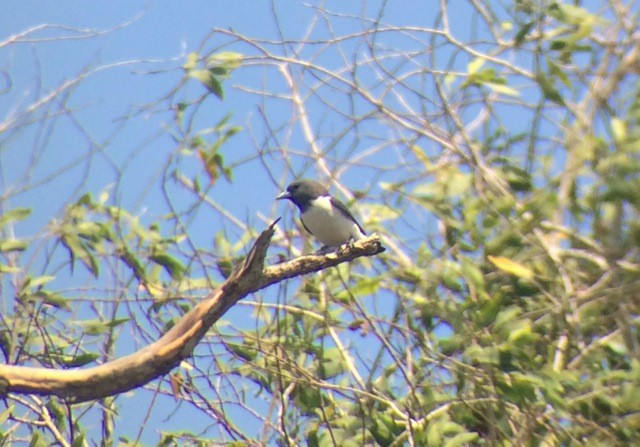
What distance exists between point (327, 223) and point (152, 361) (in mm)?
1917

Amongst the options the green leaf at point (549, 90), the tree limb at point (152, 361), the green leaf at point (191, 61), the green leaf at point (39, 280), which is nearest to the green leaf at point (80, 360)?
the green leaf at point (39, 280)

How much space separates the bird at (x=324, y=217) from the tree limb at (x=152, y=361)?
1689 millimetres

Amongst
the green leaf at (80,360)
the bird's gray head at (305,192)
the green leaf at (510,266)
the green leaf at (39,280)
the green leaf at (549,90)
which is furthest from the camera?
the bird's gray head at (305,192)

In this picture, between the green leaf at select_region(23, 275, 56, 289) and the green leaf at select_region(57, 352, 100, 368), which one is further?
the green leaf at select_region(23, 275, 56, 289)

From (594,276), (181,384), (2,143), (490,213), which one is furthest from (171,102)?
(594,276)

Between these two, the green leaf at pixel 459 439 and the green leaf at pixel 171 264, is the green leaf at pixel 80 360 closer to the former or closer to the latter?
the green leaf at pixel 171 264

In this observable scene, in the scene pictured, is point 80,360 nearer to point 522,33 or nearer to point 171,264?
point 171,264

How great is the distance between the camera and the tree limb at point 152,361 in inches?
129

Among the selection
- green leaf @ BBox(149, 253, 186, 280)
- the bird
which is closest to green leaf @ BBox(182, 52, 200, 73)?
green leaf @ BBox(149, 253, 186, 280)

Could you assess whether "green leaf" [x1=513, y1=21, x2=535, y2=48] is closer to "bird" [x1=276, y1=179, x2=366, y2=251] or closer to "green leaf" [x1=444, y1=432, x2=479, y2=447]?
"green leaf" [x1=444, y1=432, x2=479, y2=447]

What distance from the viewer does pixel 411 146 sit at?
13.1 ft

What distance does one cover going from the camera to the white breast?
5078 millimetres

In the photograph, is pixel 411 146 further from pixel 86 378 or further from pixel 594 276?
pixel 86 378

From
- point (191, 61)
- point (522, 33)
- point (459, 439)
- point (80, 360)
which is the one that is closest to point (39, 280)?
point (80, 360)
